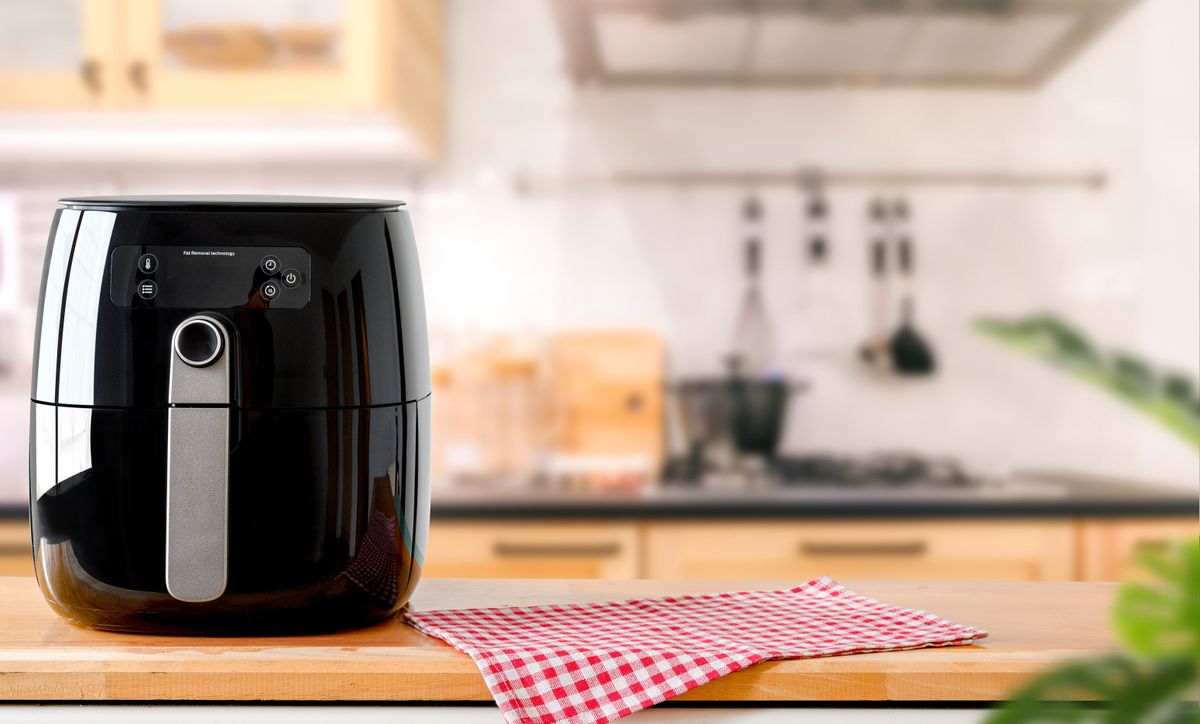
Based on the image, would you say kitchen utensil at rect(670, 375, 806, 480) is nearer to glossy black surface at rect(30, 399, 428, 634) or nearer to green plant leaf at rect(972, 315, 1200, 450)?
glossy black surface at rect(30, 399, 428, 634)

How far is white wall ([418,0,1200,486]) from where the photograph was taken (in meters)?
2.70

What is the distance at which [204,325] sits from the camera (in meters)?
0.71

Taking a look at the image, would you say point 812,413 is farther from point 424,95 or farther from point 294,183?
point 294,183

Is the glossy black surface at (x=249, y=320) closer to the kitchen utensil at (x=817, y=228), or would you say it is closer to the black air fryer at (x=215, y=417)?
the black air fryer at (x=215, y=417)

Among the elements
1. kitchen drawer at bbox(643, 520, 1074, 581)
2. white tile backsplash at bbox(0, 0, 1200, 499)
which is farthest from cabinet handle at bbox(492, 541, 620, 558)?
white tile backsplash at bbox(0, 0, 1200, 499)

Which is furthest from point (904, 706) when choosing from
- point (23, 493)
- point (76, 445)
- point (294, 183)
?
point (294, 183)

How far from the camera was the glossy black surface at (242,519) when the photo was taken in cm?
71

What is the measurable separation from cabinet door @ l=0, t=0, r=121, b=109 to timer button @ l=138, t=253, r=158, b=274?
1.73m

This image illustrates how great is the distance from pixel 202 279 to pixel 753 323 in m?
2.07

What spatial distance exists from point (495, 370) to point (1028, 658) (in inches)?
77.6

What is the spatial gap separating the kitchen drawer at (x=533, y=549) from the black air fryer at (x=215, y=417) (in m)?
1.34

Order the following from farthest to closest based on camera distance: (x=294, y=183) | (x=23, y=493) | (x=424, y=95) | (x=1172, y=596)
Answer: (x=294, y=183), (x=424, y=95), (x=23, y=493), (x=1172, y=596)

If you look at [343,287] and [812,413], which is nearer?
[343,287]

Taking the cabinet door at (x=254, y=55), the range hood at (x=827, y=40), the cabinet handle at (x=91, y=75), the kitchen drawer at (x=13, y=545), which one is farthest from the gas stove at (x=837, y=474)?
the cabinet handle at (x=91, y=75)
